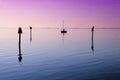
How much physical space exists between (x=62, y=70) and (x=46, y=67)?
286 centimetres

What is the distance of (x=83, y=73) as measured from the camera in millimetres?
25234

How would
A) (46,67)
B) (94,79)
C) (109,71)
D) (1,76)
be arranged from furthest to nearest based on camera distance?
(46,67) → (109,71) → (1,76) → (94,79)

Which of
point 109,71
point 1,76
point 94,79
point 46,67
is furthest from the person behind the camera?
point 46,67

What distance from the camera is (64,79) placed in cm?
2247

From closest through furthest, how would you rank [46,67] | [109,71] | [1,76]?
[1,76] → [109,71] → [46,67]

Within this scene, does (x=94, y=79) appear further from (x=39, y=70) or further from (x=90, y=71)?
(x=39, y=70)

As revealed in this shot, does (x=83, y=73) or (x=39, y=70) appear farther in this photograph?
(x=39, y=70)

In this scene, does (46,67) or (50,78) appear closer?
(50,78)

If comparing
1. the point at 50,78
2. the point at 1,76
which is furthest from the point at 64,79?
the point at 1,76

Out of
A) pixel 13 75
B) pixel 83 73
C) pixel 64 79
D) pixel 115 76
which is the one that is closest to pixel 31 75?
pixel 13 75

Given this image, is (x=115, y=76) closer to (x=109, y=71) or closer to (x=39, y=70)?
(x=109, y=71)

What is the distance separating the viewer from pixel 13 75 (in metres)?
24.6

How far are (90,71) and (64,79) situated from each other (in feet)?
15.4

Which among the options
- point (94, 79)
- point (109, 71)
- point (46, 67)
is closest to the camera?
point (94, 79)
